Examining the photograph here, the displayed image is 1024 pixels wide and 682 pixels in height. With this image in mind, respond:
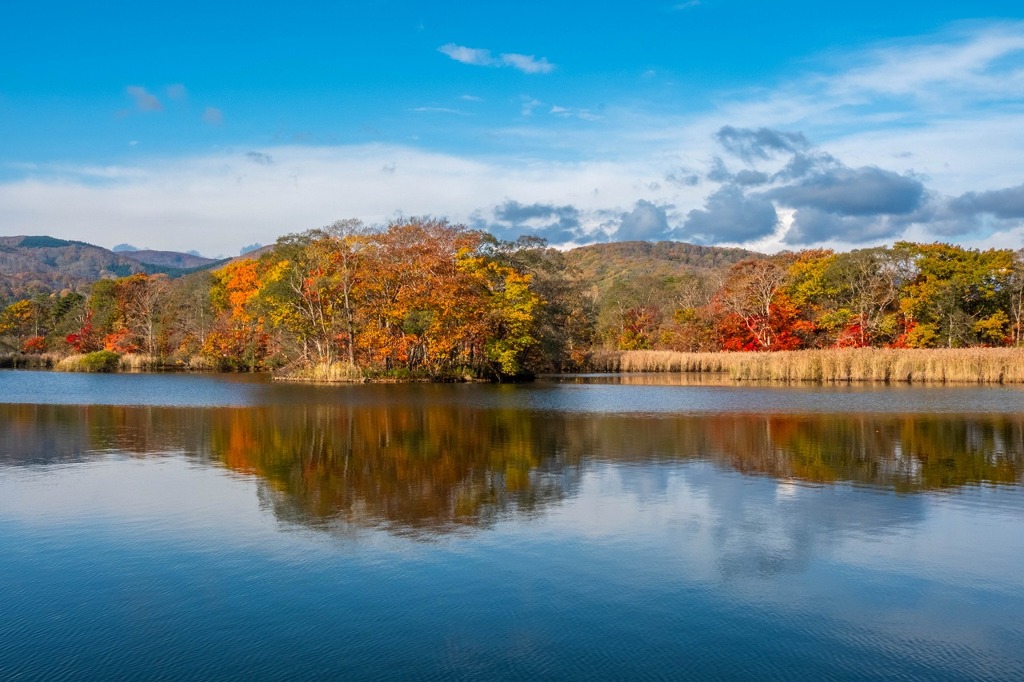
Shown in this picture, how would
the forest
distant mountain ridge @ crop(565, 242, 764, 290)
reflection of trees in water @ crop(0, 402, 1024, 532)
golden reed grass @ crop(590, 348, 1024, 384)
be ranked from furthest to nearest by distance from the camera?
distant mountain ridge @ crop(565, 242, 764, 290) < the forest < golden reed grass @ crop(590, 348, 1024, 384) < reflection of trees in water @ crop(0, 402, 1024, 532)

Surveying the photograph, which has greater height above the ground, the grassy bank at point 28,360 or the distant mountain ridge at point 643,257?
the distant mountain ridge at point 643,257

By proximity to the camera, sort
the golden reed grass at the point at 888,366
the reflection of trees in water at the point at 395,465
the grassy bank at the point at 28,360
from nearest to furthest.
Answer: the reflection of trees in water at the point at 395,465
the golden reed grass at the point at 888,366
the grassy bank at the point at 28,360

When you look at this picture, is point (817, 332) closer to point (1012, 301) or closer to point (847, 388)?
point (1012, 301)

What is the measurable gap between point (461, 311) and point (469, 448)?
26.0 m

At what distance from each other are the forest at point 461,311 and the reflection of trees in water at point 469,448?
1796 cm

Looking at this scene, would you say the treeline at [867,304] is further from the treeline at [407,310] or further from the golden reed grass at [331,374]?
the golden reed grass at [331,374]

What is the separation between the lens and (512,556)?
8391 millimetres

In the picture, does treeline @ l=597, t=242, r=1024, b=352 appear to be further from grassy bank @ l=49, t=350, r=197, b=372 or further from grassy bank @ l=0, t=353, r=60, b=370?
grassy bank @ l=0, t=353, r=60, b=370

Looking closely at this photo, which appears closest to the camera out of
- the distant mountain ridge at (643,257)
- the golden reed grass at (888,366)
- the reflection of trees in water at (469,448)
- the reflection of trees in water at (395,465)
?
the reflection of trees in water at (395,465)

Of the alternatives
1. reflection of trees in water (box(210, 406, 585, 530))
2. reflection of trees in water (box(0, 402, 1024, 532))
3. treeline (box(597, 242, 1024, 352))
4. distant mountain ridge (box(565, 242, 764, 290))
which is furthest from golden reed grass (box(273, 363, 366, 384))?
distant mountain ridge (box(565, 242, 764, 290))

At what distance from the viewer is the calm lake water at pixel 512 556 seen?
235 inches

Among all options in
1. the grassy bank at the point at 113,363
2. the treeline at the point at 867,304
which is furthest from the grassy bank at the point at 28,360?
the treeline at the point at 867,304

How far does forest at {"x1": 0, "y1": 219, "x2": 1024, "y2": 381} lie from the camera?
139 feet

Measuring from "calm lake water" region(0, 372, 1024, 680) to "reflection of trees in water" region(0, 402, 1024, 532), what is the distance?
10 cm
